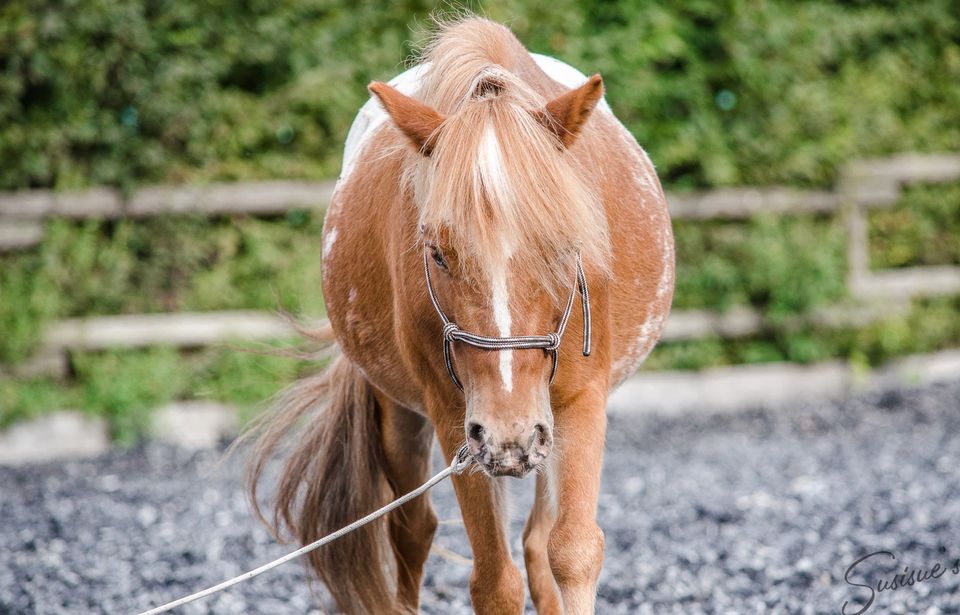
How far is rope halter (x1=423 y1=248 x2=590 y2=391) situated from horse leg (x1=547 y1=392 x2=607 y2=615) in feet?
0.60

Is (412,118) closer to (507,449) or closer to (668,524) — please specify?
(507,449)

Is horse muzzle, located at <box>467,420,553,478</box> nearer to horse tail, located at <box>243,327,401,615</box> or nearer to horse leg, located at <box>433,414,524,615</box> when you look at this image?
horse leg, located at <box>433,414,524,615</box>

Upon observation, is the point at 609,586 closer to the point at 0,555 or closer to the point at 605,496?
the point at 605,496

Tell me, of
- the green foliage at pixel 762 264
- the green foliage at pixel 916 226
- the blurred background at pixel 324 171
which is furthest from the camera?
the green foliage at pixel 916 226

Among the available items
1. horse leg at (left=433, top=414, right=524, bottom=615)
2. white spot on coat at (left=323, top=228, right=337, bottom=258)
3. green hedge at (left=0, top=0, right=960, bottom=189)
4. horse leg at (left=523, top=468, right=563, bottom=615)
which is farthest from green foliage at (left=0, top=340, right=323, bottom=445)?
horse leg at (left=433, top=414, right=524, bottom=615)

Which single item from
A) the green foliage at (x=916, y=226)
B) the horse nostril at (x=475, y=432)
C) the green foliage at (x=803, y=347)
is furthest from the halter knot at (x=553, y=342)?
the green foliage at (x=916, y=226)

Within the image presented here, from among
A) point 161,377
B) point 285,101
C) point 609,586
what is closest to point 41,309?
point 161,377

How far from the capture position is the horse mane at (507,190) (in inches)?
93.0

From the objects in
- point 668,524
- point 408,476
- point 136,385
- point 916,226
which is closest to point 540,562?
point 408,476

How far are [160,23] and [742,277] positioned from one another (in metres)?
4.28

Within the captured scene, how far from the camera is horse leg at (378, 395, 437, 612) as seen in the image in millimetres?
3590

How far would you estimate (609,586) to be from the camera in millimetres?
4148

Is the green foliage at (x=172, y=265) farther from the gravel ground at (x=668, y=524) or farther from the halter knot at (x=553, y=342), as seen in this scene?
the halter knot at (x=553, y=342)

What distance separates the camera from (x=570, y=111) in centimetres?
253
